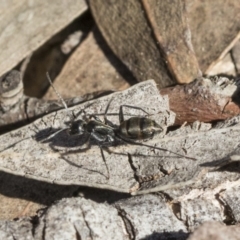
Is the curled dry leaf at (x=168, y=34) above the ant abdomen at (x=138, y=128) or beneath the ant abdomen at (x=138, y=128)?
above

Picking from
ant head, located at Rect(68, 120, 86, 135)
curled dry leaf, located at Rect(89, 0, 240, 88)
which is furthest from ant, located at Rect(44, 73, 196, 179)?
curled dry leaf, located at Rect(89, 0, 240, 88)

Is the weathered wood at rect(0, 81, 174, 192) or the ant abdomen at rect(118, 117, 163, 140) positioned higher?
the weathered wood at rect(0, 81, 174, 192)

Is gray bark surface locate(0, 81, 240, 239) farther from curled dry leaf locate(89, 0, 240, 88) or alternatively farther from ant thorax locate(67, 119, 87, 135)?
curled dry leaf locate(89, 0, 240, 88)

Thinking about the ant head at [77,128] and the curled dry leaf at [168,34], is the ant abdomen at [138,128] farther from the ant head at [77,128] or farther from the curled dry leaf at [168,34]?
the curled dry leaf at [168,34]

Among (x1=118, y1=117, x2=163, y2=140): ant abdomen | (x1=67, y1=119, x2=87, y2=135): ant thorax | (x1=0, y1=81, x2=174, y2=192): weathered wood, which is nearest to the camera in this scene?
(x1=0, y1=81, x2=174, y2=192): weathered wood

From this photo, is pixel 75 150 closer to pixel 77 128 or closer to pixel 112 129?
pixel 77 128

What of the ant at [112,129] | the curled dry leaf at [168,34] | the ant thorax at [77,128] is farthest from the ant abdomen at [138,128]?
the curled dry leaf at [168,34]

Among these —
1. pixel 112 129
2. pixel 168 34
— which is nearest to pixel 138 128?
pixel 112 129

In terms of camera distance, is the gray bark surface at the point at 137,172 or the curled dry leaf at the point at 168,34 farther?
the curled dry leaf at the point at 168,34
